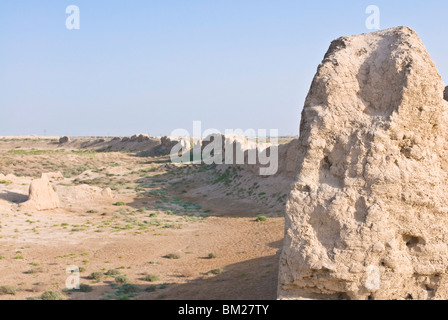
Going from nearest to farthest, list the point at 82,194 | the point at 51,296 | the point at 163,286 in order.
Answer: the point at 51,296 < the point at 163,286 < the point at 82,194

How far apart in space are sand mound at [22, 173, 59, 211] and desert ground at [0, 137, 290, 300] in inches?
17.9

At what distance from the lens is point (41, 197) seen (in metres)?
25.0

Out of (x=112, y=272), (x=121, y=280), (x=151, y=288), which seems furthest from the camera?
(x=112, y=272)

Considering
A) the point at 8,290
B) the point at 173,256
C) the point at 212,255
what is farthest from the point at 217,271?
the point at 8,290

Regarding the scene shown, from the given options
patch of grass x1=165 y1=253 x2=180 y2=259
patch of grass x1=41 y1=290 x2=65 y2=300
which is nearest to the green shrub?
patch of grass x1=41 y1=290 x2=65 y2=300

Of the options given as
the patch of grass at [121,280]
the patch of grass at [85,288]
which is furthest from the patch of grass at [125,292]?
the patch of grass at [85,288]

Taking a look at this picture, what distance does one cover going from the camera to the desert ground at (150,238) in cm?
1258

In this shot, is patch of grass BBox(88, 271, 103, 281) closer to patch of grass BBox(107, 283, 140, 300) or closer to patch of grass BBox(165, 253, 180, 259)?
patch of grass BBox(107, 283, 140, 300)

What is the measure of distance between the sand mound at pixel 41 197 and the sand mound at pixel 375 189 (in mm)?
21095

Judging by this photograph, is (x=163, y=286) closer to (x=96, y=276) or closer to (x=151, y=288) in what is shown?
(x=151, y=288)

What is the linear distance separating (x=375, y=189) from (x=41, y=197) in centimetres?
2253

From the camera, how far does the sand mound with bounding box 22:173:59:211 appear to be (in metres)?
24.5
